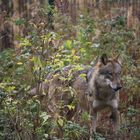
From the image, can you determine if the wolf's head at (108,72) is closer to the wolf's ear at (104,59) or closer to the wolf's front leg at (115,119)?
the wolf's ear at (104,59)

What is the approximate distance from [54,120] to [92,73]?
2.41 metres

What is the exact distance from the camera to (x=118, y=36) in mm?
10008

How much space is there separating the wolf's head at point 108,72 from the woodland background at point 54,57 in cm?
46

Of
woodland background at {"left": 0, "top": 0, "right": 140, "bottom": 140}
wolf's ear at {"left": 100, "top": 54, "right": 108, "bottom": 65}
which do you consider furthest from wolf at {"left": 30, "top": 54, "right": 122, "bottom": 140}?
woodland background at {"left": 0, "top": 0, "right": 140, "bottom": 140}

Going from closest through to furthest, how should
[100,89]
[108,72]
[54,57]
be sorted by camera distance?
1. [54,57]
2. [108,72]
3. [100,89]

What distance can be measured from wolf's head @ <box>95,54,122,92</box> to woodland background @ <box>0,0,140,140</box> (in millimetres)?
463

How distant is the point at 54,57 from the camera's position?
232 inches

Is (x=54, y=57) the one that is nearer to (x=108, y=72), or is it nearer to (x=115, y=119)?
(x=108, y=72)

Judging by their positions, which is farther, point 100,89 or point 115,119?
point 100,89

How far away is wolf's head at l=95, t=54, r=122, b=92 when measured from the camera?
760 centimetres

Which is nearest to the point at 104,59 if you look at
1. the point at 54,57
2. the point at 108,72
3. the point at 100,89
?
the point at 108,72

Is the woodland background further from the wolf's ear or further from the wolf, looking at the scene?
the wolf's ear

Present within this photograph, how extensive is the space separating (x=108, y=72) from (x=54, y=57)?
1996 millimetres

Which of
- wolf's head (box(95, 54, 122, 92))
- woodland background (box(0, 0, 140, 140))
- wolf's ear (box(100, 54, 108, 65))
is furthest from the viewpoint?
wolf's ear (box(100, 54, 108, 65))
